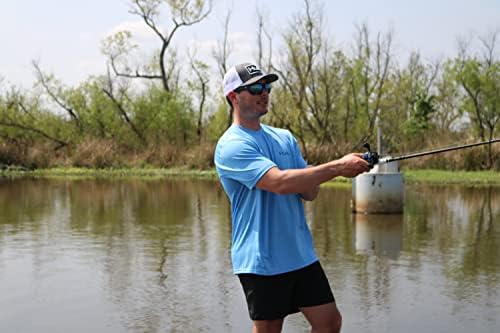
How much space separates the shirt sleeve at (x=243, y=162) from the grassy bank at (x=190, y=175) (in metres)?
18.5

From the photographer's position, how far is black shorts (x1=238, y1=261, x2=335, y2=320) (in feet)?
12.9

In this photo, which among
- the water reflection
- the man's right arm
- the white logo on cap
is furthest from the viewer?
the water reflection

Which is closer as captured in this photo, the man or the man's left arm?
the man

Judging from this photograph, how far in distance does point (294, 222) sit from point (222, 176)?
0.42 metres

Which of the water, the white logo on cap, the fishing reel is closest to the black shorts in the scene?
the fishing reel

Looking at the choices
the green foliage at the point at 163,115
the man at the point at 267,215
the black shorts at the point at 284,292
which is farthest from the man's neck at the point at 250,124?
the green foliage at the point at 163,115

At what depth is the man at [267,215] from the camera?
385 centimetres

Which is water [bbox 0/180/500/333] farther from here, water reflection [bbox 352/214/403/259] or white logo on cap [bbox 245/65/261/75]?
white logo on cap [bbox 245/65/261/75]

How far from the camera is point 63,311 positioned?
22.4ft

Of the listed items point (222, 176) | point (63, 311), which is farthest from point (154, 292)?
point (222, 176)

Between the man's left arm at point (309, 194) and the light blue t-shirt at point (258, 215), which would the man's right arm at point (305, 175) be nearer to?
the light blue t-shirt at point (258, 215)

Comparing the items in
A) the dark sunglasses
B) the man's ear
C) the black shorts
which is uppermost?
the dark sunglasses

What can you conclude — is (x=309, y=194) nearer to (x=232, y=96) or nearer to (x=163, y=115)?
(x=232, y=96)

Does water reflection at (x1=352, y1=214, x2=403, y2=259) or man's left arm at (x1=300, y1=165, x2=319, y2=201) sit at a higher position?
man's left arm at (x1=300, y1=165, x2=319, y2=201)
